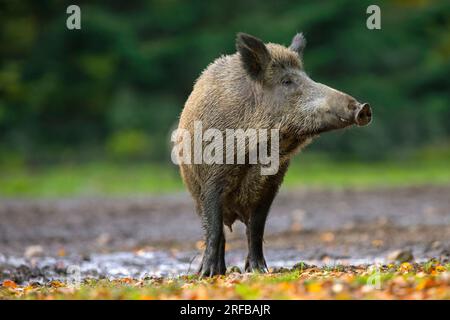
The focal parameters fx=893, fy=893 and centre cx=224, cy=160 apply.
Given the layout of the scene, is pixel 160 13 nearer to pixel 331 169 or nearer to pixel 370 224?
pixel 331 169

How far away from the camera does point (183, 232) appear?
A: 14.7m

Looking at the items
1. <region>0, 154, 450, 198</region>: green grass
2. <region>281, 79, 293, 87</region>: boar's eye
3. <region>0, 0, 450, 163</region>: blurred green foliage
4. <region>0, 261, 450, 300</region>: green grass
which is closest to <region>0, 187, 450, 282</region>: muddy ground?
<region>0, 154, 450, 198</region>: green grass

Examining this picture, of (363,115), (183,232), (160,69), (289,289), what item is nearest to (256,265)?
(363,115)

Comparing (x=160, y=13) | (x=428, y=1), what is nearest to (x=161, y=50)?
(x=160, y=13)

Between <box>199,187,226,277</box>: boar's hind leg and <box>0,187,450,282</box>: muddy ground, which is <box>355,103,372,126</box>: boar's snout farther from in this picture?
<box>0,187,450,282</box>: muddy ground

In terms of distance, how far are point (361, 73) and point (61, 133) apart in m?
10.00

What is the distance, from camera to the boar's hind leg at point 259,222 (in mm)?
8578

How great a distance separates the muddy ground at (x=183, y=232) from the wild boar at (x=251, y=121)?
4.27 feet

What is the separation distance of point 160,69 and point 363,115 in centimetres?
2231

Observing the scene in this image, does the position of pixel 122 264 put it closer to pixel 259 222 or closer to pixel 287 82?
pixel 259 222

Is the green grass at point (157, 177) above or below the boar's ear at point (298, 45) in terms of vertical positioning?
above

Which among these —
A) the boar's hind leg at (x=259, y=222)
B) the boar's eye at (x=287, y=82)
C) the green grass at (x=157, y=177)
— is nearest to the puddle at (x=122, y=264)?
the boar's hind leg at (x=259, y=222)

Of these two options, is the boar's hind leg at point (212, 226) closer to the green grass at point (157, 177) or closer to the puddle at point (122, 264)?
the puddle at point (122, 264)
